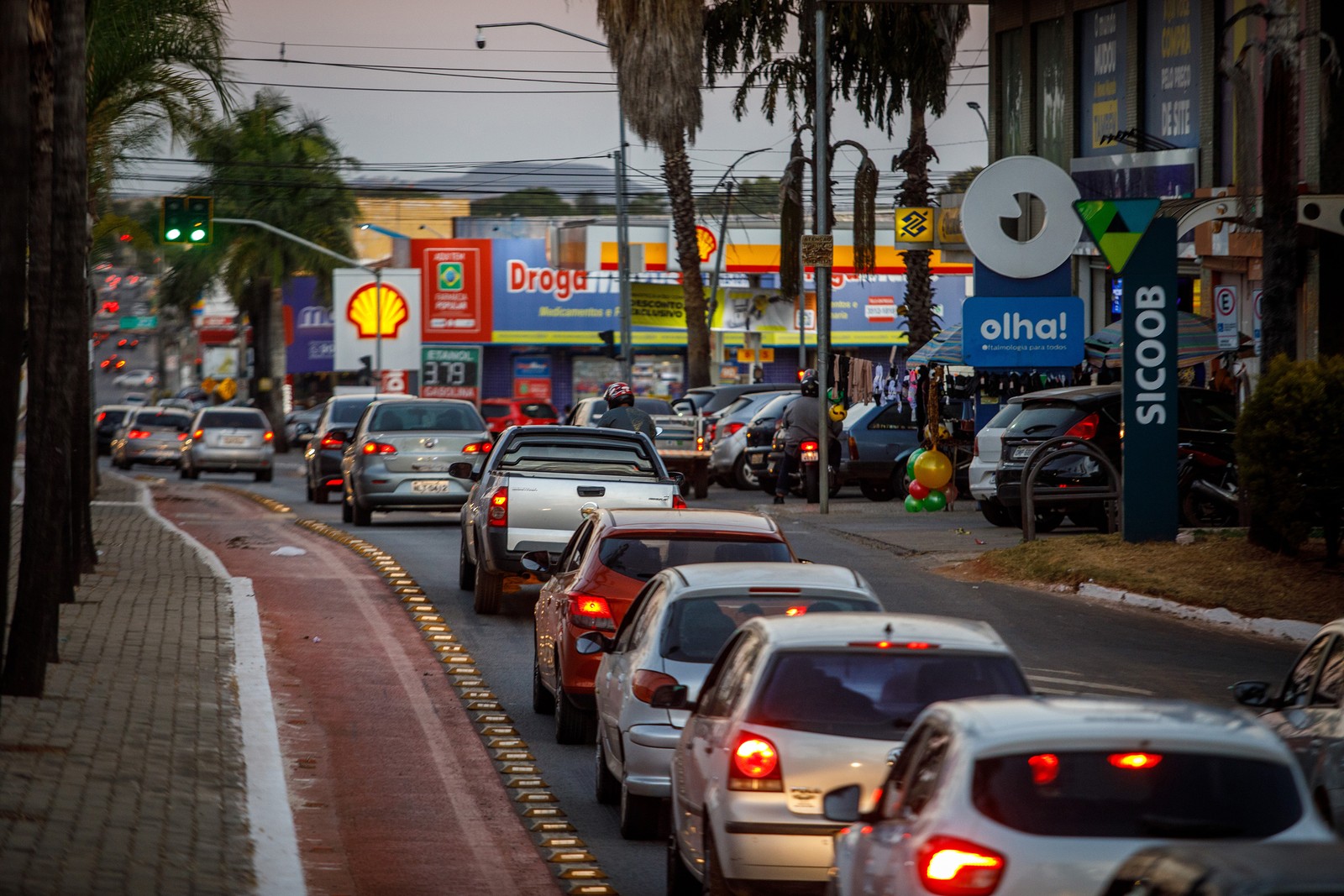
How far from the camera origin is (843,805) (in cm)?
591

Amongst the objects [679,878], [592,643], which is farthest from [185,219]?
[679,878]

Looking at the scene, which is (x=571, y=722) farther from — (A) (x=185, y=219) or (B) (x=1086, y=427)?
(A) (x=185, y=219)

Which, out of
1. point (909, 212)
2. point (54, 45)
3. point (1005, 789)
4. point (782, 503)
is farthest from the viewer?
point (909, 212)

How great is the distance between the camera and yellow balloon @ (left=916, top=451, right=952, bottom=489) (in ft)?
85.4

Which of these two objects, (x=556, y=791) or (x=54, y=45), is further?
(x=54, y=45)

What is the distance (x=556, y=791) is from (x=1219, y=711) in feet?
16.9

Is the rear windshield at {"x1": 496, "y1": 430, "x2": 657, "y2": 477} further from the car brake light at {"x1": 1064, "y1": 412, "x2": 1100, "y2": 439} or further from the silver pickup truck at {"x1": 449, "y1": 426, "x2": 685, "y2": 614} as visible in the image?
the car brake light at {"x1": 1064, "y1": 412, "x2": 1100, "y2": 439}

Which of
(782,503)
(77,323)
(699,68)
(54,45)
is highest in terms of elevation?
(699,68)

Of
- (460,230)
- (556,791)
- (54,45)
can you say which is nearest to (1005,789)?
(556,791)

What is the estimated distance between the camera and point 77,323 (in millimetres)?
13602

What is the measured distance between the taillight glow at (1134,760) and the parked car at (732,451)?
90.2 ft

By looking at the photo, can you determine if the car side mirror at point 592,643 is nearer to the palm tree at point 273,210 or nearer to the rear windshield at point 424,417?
the rear windshield at point 424,417

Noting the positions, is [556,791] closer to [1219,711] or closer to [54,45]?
[1219,711]

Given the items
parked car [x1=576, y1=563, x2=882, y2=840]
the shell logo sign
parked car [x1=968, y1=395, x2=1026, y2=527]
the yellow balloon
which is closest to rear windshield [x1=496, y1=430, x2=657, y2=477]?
parked car [x1=576, y1=563, x2=882, y2=840]
